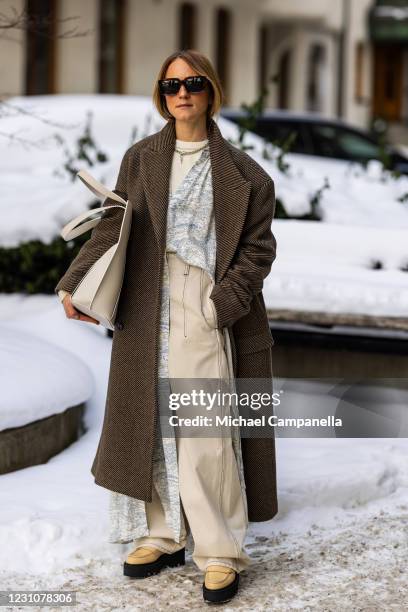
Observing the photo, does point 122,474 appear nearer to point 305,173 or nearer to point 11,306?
point 11,306

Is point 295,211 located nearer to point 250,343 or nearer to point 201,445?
point 250,343

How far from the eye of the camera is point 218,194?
4.01m

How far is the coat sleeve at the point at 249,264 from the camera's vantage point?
3959 mm

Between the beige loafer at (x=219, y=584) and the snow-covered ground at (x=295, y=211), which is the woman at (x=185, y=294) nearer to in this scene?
the beige loafer at (x=219, y=584)

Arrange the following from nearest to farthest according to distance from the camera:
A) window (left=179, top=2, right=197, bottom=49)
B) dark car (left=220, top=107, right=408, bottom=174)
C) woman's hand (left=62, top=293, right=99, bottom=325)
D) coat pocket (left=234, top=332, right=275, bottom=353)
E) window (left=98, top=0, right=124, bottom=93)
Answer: woman's hand (left=62, top=293, right=99, bottom=325) < coat pocket (left=234, top=332, right=275, bottom=353) < dark car (left=220, top=107, right=408, bottom=174) < window (left=98, top=0, right=124, bottom=93) < window (left=179, top=2, right=197, bottom=49)

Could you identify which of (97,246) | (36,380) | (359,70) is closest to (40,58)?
(36,380)

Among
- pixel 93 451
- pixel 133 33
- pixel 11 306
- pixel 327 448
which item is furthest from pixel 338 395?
pixel 133 33

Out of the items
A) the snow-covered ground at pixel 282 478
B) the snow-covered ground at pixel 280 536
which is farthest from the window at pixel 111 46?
the snow-covered ground at pixel 280 536

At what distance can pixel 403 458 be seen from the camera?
542 centimetres

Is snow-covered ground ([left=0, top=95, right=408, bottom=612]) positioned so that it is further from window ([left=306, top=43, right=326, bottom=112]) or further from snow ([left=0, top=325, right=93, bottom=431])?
window ([left=306, top=43, right=326, bottom=112])

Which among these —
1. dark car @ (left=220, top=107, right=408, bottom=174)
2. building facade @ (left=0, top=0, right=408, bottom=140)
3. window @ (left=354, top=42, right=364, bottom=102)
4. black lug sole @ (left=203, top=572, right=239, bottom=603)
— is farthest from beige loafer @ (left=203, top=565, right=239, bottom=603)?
window @ (left=354, top=42, right=364, bottom=102)

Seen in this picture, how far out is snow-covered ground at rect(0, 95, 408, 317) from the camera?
6000 millimetres

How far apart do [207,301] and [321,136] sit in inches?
359

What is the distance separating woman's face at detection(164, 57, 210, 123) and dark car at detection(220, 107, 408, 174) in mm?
8296
